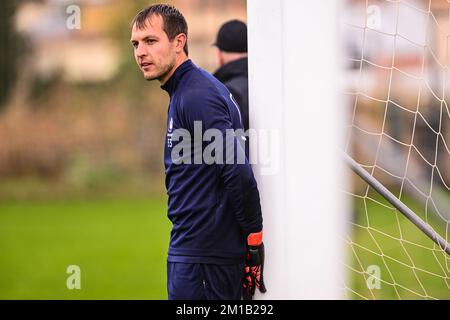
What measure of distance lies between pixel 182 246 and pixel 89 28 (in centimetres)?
1332

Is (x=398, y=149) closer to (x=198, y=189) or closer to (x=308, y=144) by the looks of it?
(x=198, y=189)

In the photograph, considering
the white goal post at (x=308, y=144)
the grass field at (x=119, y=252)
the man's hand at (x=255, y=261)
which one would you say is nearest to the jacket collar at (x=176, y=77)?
the white goal post at (x=308, y=144)

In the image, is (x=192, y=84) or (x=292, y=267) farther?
(x=192, y=84)

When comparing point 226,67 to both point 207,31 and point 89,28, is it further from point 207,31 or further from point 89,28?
point 89,28

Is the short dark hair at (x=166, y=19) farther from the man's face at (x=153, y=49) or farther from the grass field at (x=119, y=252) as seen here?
the grass field at (x=119, y=252)

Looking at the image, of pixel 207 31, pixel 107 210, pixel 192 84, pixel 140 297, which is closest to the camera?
pixel 192 84

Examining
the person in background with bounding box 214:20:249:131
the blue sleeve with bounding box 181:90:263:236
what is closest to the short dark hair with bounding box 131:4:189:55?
the blue sleeve with bounding box 181:90:263:236

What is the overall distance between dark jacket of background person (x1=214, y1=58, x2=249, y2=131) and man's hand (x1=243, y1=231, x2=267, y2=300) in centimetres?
92

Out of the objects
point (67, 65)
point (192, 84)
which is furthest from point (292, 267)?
point (67, 65)

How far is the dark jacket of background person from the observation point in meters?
3.30

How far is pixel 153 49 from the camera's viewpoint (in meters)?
2.50

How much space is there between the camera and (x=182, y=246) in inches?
98.5

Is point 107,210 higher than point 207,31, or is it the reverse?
point 207,31

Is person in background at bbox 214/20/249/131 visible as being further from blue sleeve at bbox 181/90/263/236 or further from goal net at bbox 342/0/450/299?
blue sleeve at bbox 181/90/263/236
